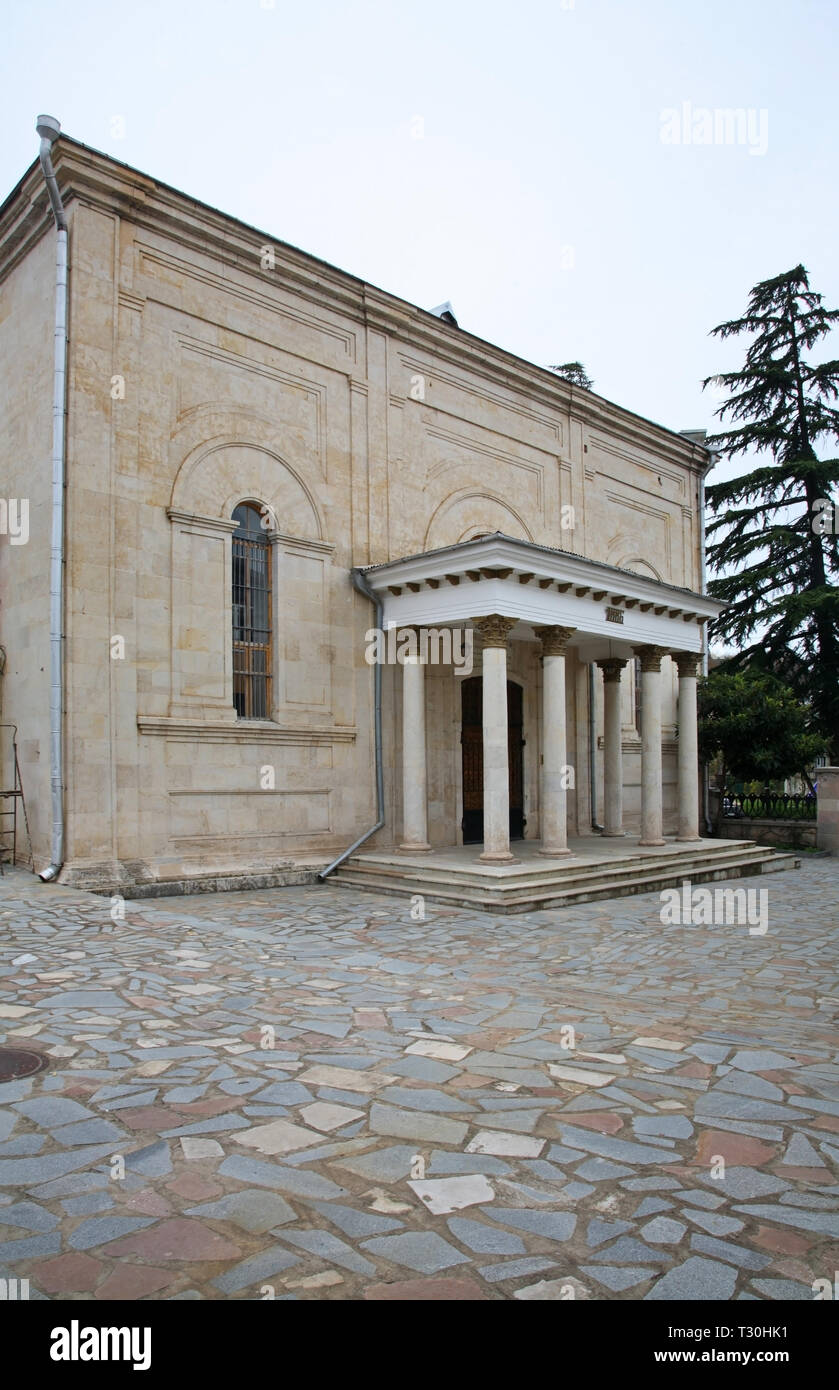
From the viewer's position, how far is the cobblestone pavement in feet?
10.5

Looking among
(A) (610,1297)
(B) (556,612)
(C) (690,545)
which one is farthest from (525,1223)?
(C) (690,545)

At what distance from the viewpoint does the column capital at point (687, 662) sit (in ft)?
59.8

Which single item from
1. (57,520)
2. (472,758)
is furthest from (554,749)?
(57,520)

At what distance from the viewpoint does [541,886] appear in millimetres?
12742

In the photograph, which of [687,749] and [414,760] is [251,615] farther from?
[687,749]

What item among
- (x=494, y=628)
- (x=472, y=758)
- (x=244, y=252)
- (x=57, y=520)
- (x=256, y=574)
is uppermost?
(x=244, y=252)

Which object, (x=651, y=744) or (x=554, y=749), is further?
(x=651, y=744)

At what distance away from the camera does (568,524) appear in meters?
20.2

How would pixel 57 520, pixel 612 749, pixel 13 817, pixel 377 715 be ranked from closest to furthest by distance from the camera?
pixel 57 520 → pixel 13 817 → pixel 377 715 → pixel 612 749

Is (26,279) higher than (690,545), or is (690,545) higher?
(26,279)

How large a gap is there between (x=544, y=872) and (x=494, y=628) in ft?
11.3

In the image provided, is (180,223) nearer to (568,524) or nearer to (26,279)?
(26,279)

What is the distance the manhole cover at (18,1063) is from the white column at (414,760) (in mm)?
9552
